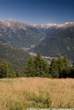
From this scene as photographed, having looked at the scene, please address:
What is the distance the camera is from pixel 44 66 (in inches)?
3615

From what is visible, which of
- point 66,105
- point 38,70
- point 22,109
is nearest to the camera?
point 22,109

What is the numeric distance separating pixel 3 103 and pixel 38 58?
88.7 m

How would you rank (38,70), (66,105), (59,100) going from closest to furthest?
(66,105)
(59,100)
(38,70)

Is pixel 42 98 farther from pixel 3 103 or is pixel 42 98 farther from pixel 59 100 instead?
pixel 3 103

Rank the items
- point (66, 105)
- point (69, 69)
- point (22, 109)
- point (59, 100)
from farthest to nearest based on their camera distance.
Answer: point (69, 69), point (59, 100), point (66, 105), point (22, 109)

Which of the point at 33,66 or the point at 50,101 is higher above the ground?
the point at 50,101

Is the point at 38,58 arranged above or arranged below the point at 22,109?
below

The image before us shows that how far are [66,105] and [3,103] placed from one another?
1.29 m

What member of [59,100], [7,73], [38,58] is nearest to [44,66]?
[38,58]

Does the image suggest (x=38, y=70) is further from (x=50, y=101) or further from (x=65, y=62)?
(x=50, y=101)

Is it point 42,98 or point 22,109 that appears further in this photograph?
point 42,98

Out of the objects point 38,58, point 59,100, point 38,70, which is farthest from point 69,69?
point 59,100

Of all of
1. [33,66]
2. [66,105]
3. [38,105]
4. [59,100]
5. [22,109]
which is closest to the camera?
[22,109]

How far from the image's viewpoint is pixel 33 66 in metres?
94.5
